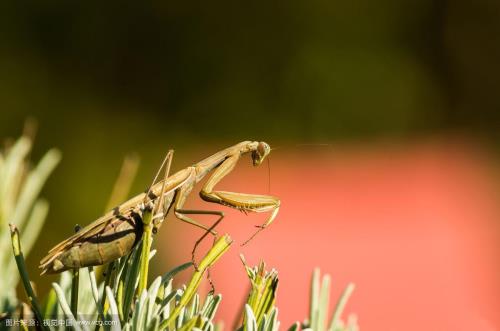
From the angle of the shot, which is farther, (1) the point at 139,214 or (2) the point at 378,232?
(2) the point at 378,232

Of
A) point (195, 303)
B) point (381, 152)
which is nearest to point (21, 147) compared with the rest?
point (195, 303)

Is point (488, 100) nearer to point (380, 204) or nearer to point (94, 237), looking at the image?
point (380, 204)

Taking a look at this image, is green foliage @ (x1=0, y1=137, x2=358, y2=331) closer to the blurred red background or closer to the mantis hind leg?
the mantis hind leg

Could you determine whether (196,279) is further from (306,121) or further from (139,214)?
(306,121)

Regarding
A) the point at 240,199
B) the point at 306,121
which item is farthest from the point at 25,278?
the point at 306,121

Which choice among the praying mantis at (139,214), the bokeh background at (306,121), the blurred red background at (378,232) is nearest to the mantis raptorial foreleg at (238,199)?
the praying mantis at (139,214)

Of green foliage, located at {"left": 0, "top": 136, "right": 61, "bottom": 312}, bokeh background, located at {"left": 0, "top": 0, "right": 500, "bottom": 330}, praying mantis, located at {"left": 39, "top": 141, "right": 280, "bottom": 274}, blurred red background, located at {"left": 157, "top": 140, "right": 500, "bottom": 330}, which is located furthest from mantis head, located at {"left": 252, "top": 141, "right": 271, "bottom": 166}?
bokeh background, located at {"left": 0, "top": 0, "right": 500, "bottom": 330}
